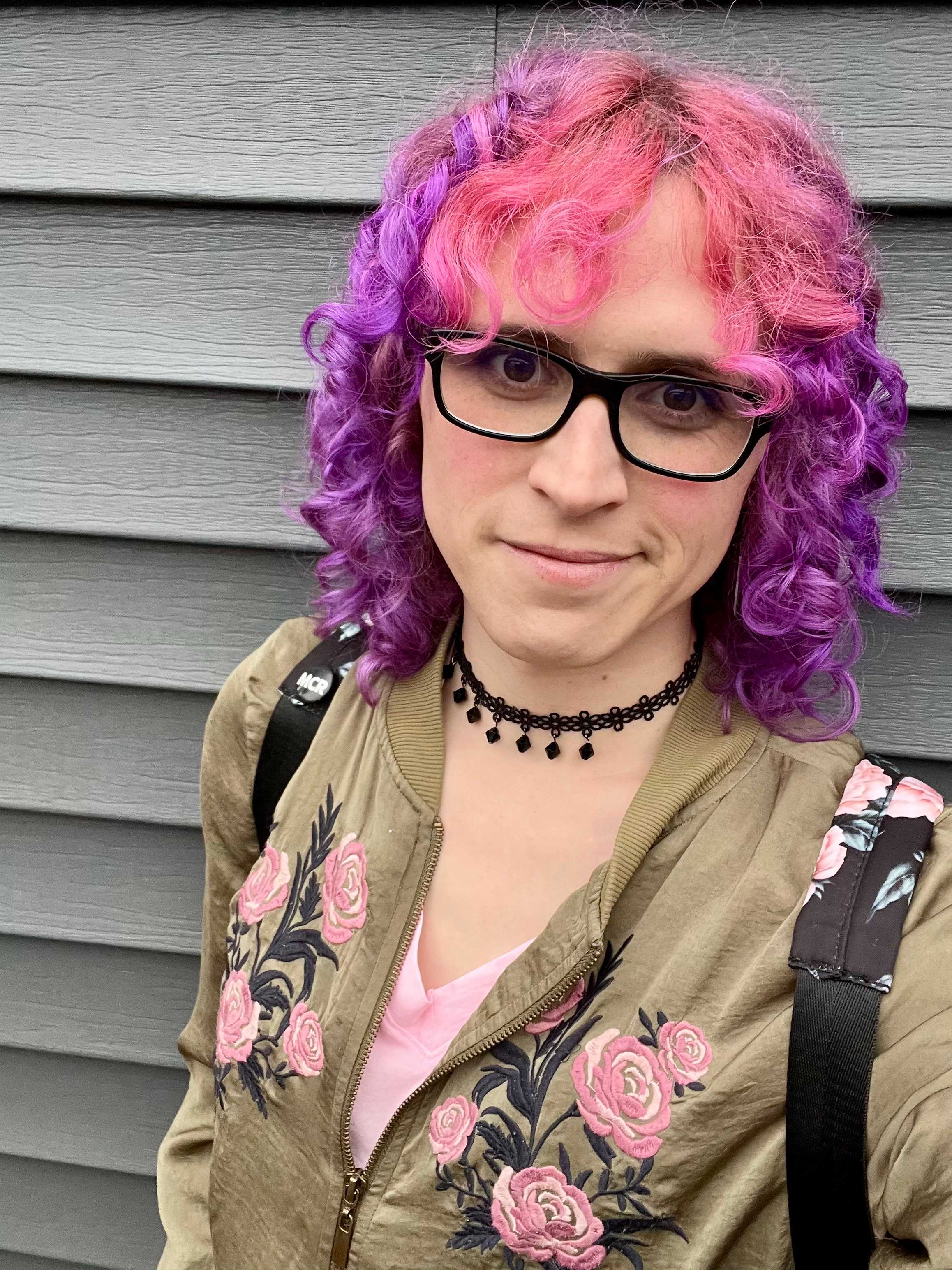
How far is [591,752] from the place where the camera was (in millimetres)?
1215

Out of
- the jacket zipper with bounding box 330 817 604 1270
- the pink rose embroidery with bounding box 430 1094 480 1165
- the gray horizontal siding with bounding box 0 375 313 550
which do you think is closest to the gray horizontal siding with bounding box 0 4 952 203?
the gray horizontal siding with bounding box 0 375 313 550

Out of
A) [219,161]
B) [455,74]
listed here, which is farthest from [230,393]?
[455,74]

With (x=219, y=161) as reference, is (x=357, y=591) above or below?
below

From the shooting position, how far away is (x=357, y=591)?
1.47 metres

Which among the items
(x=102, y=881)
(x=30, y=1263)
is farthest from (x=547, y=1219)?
(x=30, y=1263)

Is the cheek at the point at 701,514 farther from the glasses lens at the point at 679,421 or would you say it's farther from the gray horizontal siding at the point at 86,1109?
the gray horizontal siding at the point at 86,1109

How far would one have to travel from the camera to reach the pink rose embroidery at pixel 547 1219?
3.37 feet

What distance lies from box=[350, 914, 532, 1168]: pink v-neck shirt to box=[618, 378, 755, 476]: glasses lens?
1.77 feet

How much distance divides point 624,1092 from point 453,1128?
0.18m

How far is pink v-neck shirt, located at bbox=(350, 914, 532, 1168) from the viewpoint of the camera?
3.76 ft

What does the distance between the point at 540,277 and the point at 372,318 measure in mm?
289

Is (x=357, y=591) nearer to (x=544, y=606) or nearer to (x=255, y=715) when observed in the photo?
(x=255, y=715)

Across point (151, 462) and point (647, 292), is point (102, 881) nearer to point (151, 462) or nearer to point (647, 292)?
point (151, 462)

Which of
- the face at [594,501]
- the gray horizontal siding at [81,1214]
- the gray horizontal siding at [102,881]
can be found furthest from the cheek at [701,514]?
the gray horizontal siding at [81,1214]
